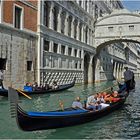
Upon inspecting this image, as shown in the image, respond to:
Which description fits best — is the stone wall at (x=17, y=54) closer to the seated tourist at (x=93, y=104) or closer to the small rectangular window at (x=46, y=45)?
the small rectangular window at (x=46, y=45)

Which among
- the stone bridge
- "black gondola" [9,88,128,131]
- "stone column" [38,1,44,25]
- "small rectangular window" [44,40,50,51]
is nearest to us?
"black gondola" [9,88,128,131]

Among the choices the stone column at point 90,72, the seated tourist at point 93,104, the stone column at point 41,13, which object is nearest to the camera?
the seated tourist at point 93,104

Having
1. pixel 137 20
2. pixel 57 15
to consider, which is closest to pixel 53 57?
pixel 57 15

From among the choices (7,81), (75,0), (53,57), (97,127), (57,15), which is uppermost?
(75,0)

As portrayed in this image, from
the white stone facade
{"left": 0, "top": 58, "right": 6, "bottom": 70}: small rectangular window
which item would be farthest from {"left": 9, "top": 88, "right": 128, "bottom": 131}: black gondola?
the white stone facade

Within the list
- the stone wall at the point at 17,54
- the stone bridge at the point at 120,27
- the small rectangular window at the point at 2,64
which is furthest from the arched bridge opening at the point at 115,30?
the small rectangular window at the point at 2,64

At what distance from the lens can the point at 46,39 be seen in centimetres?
1470

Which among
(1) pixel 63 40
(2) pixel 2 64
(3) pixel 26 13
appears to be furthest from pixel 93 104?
(1) pixel 63 40

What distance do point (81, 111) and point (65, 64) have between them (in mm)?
11306

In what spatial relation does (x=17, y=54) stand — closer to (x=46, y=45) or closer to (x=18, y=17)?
(x=18, y=17)

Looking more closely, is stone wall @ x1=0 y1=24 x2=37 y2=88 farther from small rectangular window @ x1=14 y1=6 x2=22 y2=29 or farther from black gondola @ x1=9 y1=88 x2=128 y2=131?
black gondola @ x1=9 y1=88 x2=128 y2=131

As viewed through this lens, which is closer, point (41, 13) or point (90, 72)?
point (41, 13)

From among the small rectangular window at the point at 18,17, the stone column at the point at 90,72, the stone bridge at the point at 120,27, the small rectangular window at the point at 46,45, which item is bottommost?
the stone column at the point at 90,72

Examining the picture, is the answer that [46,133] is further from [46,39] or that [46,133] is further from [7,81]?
[46,39]
